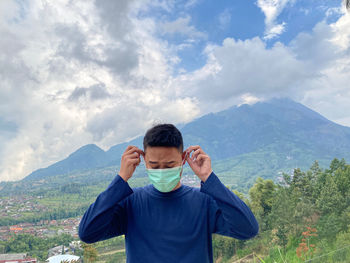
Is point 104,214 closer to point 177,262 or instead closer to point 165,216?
point 165,216

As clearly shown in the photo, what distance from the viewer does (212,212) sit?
4.51 ft

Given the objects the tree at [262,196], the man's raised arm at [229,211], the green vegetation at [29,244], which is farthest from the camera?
the green vegetation at [29,244]

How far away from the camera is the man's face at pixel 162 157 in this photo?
1.39 meters

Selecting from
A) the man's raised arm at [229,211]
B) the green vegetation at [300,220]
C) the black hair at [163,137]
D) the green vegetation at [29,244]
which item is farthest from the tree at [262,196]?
the green vegetation at [29,244]

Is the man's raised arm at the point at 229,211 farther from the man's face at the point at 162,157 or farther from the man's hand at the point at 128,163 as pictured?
the man's hand at the point at 128,163

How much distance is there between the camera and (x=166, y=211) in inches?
52.2

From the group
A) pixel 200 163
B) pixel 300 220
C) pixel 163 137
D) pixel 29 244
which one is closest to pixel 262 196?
pixel 300 220

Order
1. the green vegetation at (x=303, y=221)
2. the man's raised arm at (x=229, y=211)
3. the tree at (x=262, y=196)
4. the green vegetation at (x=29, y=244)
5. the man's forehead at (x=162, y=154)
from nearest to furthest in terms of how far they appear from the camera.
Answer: the man's raised arm at (x=229, y=211) < the man's forehead at (x=162, y=154) < the green vegetation at (x=303, y=221) < the tree at (x=262, y=196) < the green vegetation at (x=29, y=244)

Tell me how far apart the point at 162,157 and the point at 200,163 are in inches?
7.5

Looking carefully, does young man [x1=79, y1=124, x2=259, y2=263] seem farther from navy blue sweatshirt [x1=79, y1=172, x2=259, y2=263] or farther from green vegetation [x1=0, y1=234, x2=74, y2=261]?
green vegetation [x1=0, y1=234, x2=74, y2=261]

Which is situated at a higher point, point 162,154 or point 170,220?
point 162,154

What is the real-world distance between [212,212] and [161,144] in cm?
41

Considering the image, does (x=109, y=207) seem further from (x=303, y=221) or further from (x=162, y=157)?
(x=303, y=221)

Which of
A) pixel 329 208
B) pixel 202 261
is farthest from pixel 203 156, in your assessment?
pixel 329 208
